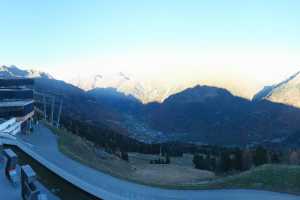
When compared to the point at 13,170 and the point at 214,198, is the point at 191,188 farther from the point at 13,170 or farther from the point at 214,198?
the point at 13,170

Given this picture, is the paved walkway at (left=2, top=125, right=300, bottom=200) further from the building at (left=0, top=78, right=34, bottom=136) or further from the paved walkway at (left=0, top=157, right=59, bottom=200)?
the building at (left=0, top=78, right=34, bottom=136)

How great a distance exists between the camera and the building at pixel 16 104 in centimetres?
7394

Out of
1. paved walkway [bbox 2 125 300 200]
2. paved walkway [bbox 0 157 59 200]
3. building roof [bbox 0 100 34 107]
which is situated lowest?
paved walkway [bbox 2 125 300 200]

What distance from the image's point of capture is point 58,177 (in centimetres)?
2367

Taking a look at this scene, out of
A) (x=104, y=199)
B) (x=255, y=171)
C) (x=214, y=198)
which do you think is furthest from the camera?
(x=255, y=171)

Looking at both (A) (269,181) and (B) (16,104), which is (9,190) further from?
(B) (16,104)

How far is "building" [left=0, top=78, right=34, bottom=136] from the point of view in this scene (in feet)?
243

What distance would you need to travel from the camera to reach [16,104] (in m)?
82.9

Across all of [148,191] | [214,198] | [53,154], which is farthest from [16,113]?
[214,198]

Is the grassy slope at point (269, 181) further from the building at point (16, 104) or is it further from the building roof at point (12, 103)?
the building roof at point (12, 103)

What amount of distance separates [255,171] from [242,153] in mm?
57743

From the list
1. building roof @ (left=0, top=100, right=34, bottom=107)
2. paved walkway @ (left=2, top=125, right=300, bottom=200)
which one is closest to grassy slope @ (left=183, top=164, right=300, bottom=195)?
paved walkway @ (left=2, top=125, right=300, bottom=200)

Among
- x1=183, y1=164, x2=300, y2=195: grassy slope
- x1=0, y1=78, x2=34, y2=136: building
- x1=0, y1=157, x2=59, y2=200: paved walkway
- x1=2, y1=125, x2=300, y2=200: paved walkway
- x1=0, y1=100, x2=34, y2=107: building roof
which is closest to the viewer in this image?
x1=0, y1=157, x2=59, y2=200: paved walkway

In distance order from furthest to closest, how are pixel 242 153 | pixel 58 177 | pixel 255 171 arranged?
1. pixel 242 153
2. pixel 255 171
3. pixel 58 177
